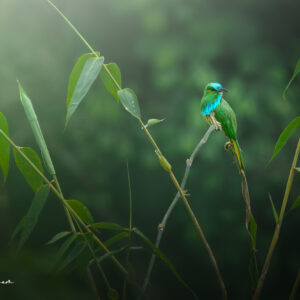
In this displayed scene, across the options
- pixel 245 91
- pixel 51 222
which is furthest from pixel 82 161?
pixel 245 91

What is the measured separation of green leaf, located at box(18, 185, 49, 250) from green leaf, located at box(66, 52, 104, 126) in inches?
4.5

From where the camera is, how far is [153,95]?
141cm

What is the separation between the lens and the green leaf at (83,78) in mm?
510

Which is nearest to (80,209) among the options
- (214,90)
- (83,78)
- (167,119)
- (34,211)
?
(34,211)

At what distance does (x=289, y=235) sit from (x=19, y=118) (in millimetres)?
984

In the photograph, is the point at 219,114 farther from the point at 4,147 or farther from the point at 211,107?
the point at 4,147

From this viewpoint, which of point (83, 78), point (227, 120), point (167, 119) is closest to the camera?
point (83, 78)

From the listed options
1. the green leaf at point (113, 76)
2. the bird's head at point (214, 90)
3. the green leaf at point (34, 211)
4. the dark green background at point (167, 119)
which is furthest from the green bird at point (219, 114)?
the dark green background at point (167, 119)

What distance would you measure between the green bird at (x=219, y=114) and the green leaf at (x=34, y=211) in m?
0.30

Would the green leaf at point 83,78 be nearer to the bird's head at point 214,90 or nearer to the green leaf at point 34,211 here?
the green leaf at point 34,211

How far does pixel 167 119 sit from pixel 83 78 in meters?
0.89

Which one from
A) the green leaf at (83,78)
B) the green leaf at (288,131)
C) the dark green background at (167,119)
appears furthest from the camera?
the dark green background at (167,119)

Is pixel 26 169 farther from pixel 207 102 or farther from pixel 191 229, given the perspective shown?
pixel 191 229

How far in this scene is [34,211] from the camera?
54cm
